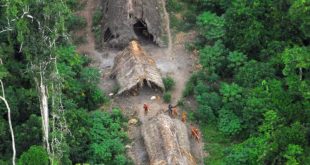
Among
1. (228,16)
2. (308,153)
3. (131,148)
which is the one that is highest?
(228,16)

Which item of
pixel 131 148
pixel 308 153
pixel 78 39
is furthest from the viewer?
pixel 78 39

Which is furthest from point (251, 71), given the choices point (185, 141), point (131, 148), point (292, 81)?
point (131, 148)

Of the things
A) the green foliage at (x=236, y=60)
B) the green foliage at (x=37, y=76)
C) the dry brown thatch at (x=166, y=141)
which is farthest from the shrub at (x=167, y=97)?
the green foliage at (x=236, y=60)

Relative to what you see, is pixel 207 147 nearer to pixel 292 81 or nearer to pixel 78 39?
pixel 292 81

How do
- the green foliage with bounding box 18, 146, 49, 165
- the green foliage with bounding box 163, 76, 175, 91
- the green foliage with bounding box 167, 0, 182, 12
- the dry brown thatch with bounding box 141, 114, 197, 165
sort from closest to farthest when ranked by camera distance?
the green foliage with bounding box 18, 146, 49, 165, the dry brown thatch with bounding box 141, 114, 197, 165, the green foliage with bounding box 163, 76, 175, 91, the green foliage with bounding box 167, 0, 182, 12

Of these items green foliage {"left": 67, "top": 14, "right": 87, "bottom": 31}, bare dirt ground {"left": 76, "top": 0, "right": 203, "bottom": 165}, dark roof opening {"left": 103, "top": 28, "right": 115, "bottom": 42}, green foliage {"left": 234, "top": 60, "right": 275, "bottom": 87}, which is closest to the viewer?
bare dirt ground {"left": 76, "top": 0, "right": 203, "bottom": 165}

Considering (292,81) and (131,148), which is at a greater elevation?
(292,81)

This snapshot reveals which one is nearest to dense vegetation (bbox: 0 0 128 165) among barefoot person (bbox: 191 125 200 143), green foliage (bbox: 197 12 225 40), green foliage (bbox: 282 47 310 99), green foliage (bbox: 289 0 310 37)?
barefoot person (bbox: 191 125 200 143)

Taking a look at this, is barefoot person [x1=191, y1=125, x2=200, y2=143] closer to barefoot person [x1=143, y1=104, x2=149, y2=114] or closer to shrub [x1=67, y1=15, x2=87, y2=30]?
barefoot person [x1=143, y1=104, x2=149, y2=114]
